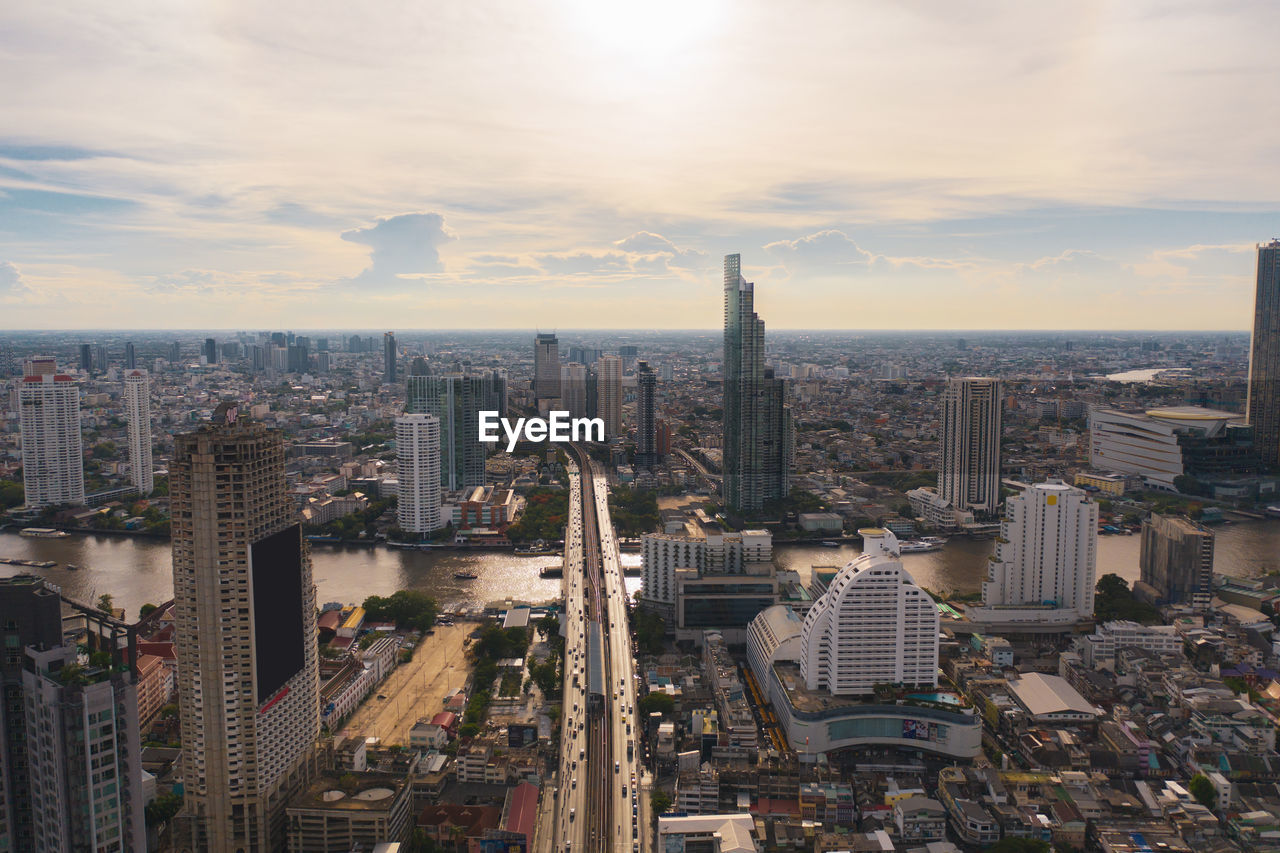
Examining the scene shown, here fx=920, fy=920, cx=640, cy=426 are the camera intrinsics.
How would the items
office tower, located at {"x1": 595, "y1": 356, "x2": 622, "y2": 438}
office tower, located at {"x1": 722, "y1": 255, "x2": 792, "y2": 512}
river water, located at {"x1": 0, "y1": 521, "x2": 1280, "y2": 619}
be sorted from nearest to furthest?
river water, located at {"x1": 0, "y1": 521, "x2": 1280, "y2": 619} → office tower, located at {"x1": 722, "y1": 255, "x2": 792, "y2": 512} → office tower, located at {"x1": 595, "y1": 356, "x2": 622, "y2": 438}

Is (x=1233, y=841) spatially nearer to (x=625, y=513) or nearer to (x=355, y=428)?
(x=625, y=513)

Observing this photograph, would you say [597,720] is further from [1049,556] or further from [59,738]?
[1049,556]

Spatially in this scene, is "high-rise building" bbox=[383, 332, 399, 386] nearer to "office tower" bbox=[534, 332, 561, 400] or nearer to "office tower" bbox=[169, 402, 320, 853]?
"office tower" bbox=[534, 332, 561, 400]

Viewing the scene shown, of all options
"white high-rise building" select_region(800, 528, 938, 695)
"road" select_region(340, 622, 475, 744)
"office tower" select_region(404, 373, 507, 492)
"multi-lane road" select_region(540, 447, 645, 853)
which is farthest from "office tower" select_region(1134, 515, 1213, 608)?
"office tower" select_region(404, 373, 507, 492)

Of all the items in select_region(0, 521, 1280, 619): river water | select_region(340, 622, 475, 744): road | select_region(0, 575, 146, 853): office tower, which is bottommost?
select_region(340, 622, 475, 744): road

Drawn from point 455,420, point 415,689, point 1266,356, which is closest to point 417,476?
point 455,420

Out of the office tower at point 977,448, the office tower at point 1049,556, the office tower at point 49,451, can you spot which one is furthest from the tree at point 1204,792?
the office tower at point 49,451

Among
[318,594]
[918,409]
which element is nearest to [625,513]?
[318,594]

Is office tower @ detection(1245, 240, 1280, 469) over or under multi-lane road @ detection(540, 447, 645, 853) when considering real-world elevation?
over
